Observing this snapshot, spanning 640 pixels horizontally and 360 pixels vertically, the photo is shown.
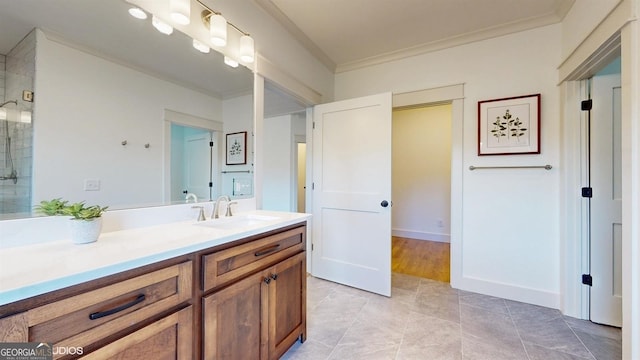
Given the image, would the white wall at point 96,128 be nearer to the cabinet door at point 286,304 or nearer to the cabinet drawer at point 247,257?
the cabinet drawer at point 247,257

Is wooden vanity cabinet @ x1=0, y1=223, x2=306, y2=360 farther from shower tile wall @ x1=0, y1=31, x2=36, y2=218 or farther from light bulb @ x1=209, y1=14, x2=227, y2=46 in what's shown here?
light bulb @ x1=209, y1=14, x2=227, y2=46

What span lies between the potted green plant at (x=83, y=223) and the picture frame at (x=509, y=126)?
2842 millimetres

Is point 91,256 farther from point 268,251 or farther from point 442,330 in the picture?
point 442,330

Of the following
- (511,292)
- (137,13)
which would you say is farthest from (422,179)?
(137,13)

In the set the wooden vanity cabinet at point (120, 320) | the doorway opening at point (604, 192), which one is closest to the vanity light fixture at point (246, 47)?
the wooden vanity cabinet at point (120, 320)

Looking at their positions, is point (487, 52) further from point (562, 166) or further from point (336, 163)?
point (336, 163)

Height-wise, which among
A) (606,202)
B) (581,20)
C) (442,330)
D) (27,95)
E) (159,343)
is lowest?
(442,330)

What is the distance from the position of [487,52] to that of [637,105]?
145cm

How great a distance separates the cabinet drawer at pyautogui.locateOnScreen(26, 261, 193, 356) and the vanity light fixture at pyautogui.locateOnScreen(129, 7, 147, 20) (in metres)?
1.31

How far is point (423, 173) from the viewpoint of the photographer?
460cm

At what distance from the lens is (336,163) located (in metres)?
2.70

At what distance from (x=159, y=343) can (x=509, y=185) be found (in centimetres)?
278

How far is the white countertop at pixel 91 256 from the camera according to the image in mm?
635

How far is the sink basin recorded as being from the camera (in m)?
1.48
